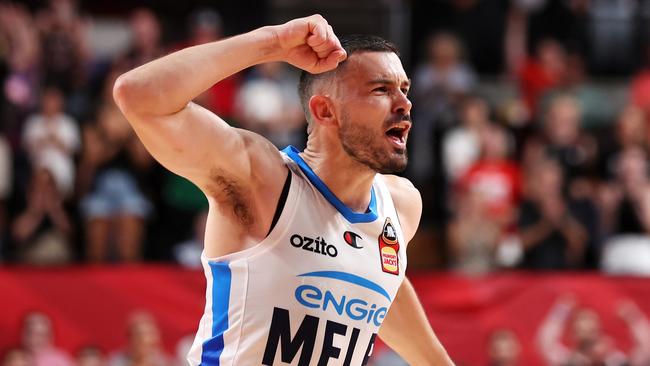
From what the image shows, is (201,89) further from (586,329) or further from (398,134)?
(586,329)

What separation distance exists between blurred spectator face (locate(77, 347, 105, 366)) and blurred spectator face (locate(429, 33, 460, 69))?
6991 millimetres

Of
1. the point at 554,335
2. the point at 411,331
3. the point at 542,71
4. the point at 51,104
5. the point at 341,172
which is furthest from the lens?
the point at 542,71

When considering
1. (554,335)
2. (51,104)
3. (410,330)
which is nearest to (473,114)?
(554,335)

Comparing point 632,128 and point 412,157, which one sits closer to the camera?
point 632,128

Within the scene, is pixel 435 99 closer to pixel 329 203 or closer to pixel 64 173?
pixel 64 173

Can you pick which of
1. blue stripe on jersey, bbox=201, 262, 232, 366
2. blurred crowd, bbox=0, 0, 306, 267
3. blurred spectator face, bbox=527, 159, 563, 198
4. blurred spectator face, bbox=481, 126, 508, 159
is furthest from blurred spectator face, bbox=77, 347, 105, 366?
blue stripe on jersey, bbox=201, 262, 232, 366

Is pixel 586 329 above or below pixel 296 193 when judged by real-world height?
below

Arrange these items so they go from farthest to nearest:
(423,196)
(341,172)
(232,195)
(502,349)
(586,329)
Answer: (423,196)
(586,329)
(502,349)
(341,172)
(232,195)

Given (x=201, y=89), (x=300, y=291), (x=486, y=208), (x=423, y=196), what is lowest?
(x=423, y=196)

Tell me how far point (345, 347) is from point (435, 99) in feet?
35.4

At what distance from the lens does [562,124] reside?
51.1ft

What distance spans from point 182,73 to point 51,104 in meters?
9.76

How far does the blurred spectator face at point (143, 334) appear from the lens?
39.8ft

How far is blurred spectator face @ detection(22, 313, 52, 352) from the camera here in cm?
1215
